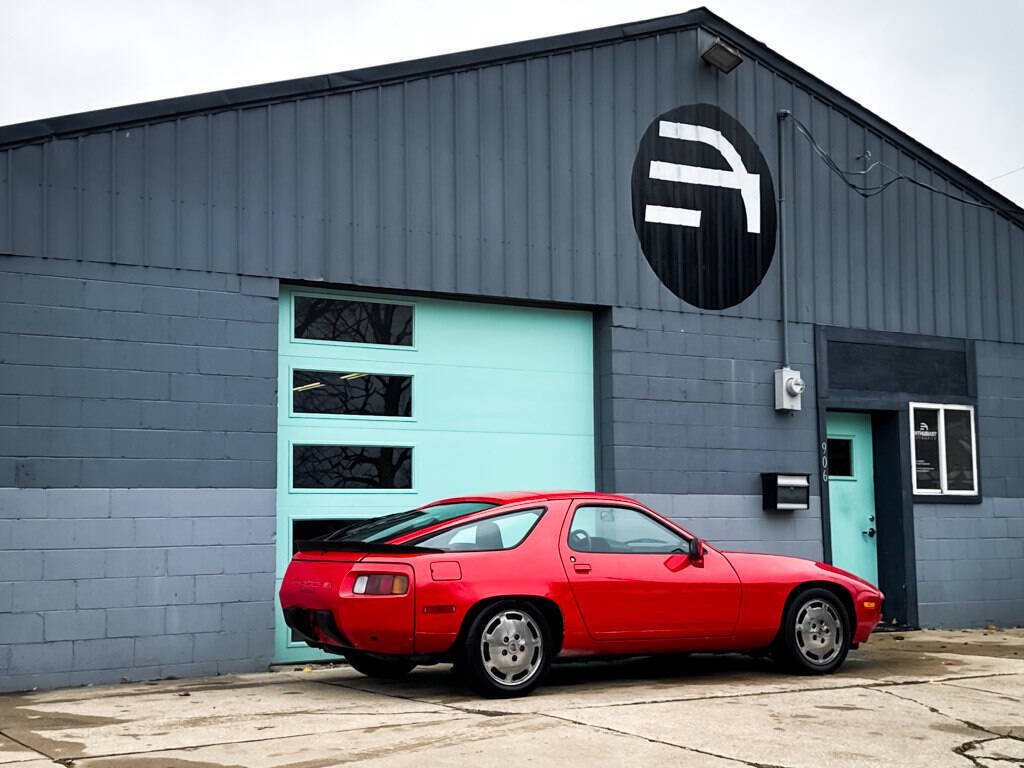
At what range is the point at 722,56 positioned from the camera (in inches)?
516

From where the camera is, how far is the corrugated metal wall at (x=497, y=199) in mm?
10039

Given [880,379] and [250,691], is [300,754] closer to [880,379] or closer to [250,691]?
[250,691]

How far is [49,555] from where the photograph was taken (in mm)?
9422

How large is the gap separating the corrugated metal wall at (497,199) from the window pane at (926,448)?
1.01m

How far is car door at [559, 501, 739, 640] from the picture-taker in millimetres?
8469

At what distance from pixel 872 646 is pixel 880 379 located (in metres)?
3.38

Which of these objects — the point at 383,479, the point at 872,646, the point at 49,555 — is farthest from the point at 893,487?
the point at 49,555

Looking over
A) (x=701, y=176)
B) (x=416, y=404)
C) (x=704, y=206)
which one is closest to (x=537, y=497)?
(x=416, y=404)

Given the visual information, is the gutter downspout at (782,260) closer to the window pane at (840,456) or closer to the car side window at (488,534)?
the window pane at (840,456)

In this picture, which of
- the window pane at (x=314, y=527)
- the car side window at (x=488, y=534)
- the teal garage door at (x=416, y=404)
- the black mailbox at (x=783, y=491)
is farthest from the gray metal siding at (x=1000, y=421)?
the car side window at (x=488, y=534)

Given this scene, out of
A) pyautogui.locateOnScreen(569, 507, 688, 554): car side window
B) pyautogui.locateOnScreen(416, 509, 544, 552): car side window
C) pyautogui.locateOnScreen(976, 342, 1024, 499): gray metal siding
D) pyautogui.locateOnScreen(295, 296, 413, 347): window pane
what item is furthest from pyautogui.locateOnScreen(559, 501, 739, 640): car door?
pyautogui.locateOnScreen(976, 342, 1024, 499): gray metal siding

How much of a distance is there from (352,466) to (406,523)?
248cm

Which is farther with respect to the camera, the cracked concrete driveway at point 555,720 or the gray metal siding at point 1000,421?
the gray metal siding at point 1000,421

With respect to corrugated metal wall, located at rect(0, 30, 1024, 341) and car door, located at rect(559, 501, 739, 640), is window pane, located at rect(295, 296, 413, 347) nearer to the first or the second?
corrugated metal wall, located at rect(0, 30, 1024, 341)
